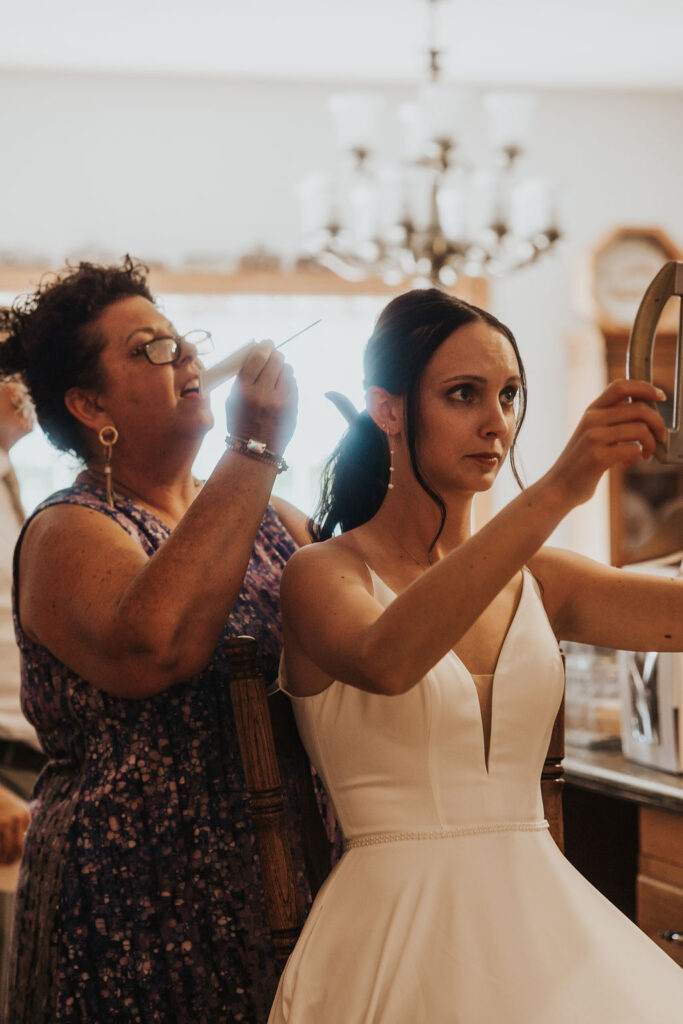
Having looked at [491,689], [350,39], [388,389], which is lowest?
[491,689]

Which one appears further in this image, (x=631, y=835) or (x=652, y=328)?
(x=631, y=835)

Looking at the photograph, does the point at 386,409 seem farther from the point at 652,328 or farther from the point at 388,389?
the point at 652,328

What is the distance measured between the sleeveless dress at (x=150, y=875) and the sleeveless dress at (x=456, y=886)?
0.40 ft

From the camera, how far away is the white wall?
494 cm

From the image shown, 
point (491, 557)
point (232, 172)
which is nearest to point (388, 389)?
point (491, 557)

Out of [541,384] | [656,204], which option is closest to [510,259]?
[541,384]

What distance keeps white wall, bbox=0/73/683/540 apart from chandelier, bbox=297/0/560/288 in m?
1.70

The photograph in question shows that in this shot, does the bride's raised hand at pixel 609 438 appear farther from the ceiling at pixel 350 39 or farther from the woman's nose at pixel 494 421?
the ceiling at pixel 350 39

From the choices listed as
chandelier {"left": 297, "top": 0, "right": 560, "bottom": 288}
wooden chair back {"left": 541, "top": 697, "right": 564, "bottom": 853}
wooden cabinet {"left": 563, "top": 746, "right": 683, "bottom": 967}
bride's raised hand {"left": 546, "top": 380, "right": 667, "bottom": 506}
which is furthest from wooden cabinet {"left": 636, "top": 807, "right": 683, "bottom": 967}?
chandelier {"left": 297, "top": 0, "right": 560, "bottom": 288}

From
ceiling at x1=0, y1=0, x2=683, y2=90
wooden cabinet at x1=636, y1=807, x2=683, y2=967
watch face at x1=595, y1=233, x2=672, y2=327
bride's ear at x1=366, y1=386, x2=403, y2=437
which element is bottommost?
wooden cabinet at x1=636, y1=807, x2=683, y2=967

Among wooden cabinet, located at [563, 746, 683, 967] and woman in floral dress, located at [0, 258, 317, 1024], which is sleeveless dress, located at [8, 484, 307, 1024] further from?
wooden cabinet, located at [563, 746, 683, 967]

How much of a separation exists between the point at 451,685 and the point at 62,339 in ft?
2.24

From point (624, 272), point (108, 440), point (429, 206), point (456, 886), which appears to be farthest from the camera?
point (624, 272)

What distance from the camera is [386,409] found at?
1312 millimetres
